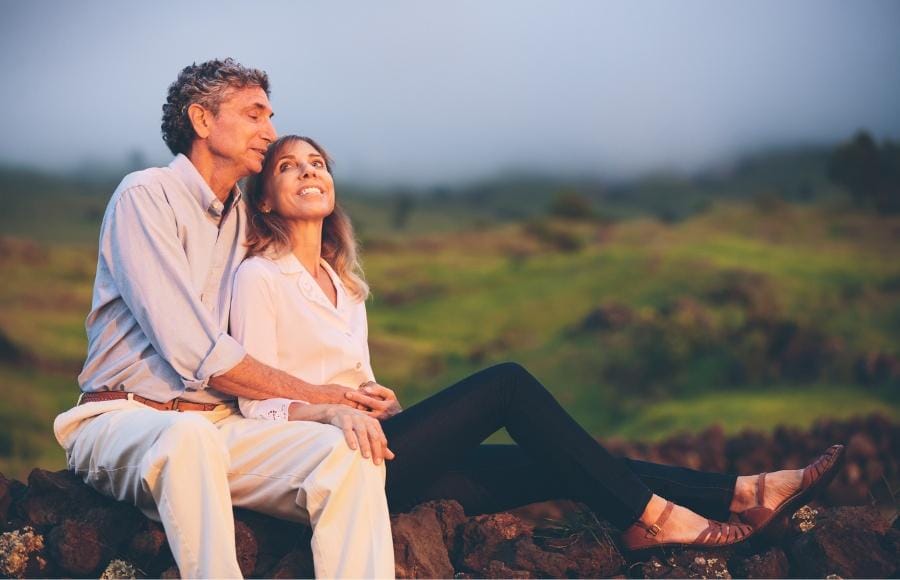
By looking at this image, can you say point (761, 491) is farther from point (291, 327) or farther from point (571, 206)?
point (571, 206)

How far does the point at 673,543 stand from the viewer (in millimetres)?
4090

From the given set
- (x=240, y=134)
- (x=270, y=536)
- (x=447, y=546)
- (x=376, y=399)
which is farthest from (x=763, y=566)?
(x=240, y=134)

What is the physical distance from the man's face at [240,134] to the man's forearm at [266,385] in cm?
92

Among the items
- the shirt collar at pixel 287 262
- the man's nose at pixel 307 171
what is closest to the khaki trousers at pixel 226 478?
the shirt collar at pixel 287 262

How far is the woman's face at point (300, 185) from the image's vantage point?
4.41 metres

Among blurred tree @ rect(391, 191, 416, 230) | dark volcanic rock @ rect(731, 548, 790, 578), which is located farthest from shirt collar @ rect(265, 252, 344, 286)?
blurred tree @ rect(391, 191, 416, 230)

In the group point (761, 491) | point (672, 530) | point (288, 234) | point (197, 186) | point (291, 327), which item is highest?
point (197, 186)

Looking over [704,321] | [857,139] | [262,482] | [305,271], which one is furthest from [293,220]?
[857,139]

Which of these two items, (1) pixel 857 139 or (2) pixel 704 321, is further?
(1) pixel 857 139

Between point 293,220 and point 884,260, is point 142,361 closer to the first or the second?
point 293,220

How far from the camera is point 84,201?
18.2 meters

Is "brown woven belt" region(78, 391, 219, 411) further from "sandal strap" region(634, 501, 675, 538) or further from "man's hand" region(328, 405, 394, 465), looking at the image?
"sandal strap" region(634, 501, 675, 538)

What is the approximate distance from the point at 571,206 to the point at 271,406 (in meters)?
16.2

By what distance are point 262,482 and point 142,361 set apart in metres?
0.64
